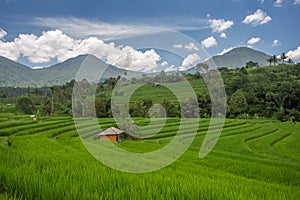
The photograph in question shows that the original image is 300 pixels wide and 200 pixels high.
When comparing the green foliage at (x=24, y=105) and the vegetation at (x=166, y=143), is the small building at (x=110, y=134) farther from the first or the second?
the green foliage at (x=24, y=105)

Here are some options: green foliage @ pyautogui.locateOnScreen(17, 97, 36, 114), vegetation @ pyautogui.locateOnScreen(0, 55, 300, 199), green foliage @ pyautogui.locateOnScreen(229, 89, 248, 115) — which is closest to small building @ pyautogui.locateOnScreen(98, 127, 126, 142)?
vegetation @ pyautogui.locateOnScreen(0, 55, 300, 199)

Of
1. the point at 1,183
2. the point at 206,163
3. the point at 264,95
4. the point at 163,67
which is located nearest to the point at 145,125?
the point at 206,163

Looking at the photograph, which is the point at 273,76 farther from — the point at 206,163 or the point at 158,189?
the point at 158,189

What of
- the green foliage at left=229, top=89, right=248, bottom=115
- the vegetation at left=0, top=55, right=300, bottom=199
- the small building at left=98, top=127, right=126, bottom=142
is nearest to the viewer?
the vegetation at left=0, top=55, right=300, bottom=199

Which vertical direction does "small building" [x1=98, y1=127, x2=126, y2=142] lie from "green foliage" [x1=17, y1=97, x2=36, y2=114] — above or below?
below

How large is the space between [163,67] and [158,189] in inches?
183

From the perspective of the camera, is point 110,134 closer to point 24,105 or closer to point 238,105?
point 238,105

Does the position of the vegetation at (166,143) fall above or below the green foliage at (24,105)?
below

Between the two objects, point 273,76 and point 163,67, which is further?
point 273,76

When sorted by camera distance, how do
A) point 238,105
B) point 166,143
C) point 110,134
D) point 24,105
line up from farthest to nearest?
point 24,105 → point 238,105 → point 110,134 → point 166,143

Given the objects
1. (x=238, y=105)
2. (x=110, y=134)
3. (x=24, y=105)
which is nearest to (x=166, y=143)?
(x=110, y=134)

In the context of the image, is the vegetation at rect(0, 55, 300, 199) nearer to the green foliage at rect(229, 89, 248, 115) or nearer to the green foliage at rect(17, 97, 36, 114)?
the green foliage at rect(229, 89, 248, 115)

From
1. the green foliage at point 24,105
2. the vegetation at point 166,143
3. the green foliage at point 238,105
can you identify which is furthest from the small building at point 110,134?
the green foliage at point 24,105

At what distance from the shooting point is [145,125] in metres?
27.1
